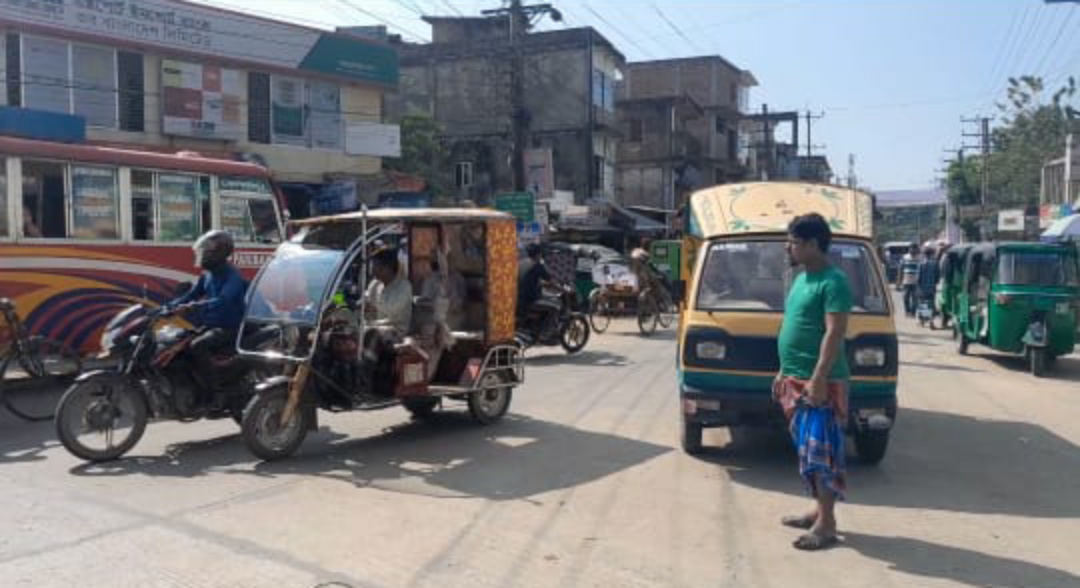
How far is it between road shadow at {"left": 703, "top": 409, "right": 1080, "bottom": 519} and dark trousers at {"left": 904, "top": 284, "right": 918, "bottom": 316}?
53.1 ft

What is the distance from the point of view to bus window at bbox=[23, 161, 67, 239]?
10359 mm

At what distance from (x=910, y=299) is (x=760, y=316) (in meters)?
20.1

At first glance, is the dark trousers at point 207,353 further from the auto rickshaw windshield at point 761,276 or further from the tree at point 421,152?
the tree at point 421,152

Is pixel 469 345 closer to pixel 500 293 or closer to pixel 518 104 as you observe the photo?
pixel 500 293

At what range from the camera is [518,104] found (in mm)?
26594

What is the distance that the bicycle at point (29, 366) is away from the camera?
978 centimetres

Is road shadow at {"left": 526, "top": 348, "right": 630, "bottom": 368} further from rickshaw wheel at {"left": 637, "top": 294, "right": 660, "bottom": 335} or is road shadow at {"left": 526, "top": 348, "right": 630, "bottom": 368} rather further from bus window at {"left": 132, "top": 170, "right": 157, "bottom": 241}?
bus window at {"left": 132, "top": 170, "right": 157, "bottom": 241}

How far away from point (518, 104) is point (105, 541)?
2251 cm

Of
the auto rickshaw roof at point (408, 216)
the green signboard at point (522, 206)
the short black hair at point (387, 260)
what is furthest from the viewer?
the green signboard at point (522, 206)

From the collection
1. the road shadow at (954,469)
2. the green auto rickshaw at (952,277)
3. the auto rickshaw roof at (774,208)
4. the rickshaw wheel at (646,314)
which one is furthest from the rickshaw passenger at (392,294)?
the green auto rickshaw at (952,277)

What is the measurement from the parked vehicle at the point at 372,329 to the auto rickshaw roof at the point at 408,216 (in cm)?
1

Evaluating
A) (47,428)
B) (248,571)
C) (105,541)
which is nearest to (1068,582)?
(248,571)

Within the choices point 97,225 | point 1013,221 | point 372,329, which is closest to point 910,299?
point 1013,221

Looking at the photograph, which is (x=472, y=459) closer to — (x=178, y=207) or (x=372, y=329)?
(x=372, y=329)
